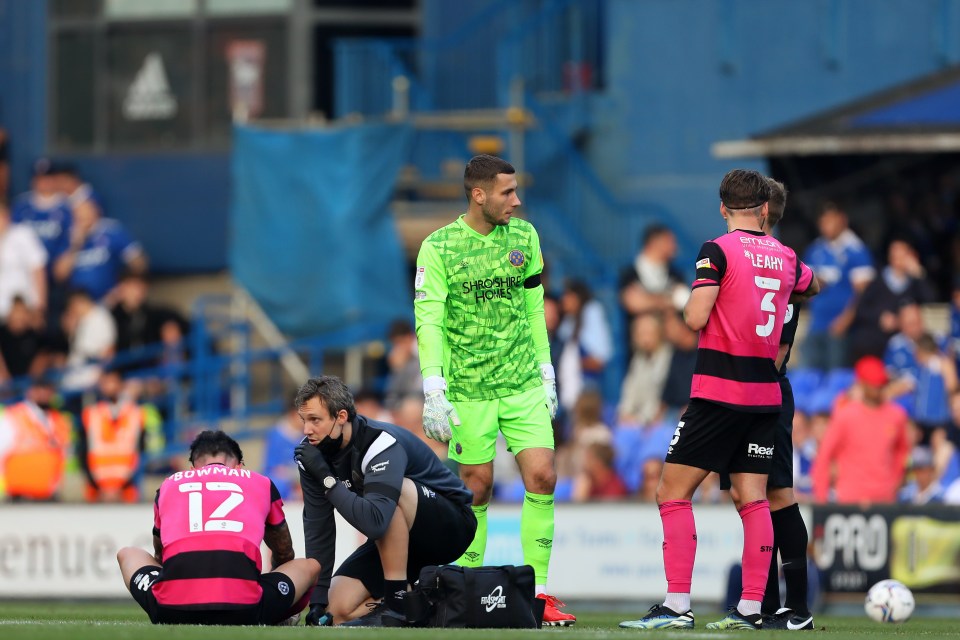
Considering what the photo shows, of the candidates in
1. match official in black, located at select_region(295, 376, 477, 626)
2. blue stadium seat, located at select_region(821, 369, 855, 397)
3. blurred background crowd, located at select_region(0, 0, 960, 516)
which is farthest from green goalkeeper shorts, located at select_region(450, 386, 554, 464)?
blue stadium seat, located at select_region(821, 369, 855, 397)

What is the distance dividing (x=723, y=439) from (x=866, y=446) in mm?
6195

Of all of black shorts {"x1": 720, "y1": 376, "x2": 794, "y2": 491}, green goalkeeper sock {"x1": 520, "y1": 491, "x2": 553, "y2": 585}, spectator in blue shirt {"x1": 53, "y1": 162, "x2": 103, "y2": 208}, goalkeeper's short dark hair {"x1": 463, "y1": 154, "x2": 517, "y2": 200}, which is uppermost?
goalkeeper's short dark hair {"x1": 463, "y1": 154, "x2": 517, "y2": 200}

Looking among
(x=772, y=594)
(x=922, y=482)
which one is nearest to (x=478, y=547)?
(x=772, y=594)

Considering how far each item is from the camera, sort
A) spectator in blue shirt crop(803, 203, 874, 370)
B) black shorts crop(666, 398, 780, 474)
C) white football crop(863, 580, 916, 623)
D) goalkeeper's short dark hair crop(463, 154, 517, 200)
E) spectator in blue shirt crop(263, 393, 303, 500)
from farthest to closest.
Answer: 1. spectator in blue shirt crop(803, 203, 874, 370)
2. spectator in blue shirt crop(263, 393, 303, 500)
3. white football crop(863, 580, 916, 623)
4. goalkeeper's short dark hair crop(463, 154, 517, 200)
5. black shorts crop(666, 398, 780, 474)

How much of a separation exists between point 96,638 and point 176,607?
1229mm

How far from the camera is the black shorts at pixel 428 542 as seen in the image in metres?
9.99

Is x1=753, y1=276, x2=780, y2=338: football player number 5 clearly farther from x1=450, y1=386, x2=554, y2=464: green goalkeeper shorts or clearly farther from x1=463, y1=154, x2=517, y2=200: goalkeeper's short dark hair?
x1=463, y1=154, x2=517, y2=200: goalkeeper's short dark hair

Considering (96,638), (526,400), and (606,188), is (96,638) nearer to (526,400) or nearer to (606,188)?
(526,400)

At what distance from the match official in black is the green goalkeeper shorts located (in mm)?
207

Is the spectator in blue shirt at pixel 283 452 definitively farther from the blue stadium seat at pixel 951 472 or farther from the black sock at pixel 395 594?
the black sock at pixel 395 594

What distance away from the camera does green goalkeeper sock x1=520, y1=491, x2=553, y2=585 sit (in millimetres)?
10211

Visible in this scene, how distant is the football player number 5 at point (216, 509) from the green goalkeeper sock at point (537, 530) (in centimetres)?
166

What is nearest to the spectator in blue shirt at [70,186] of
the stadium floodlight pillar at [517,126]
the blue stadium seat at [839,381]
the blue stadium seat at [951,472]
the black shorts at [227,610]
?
the stadium floodlight pillar at [517,126]

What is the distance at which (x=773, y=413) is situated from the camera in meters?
9.55
